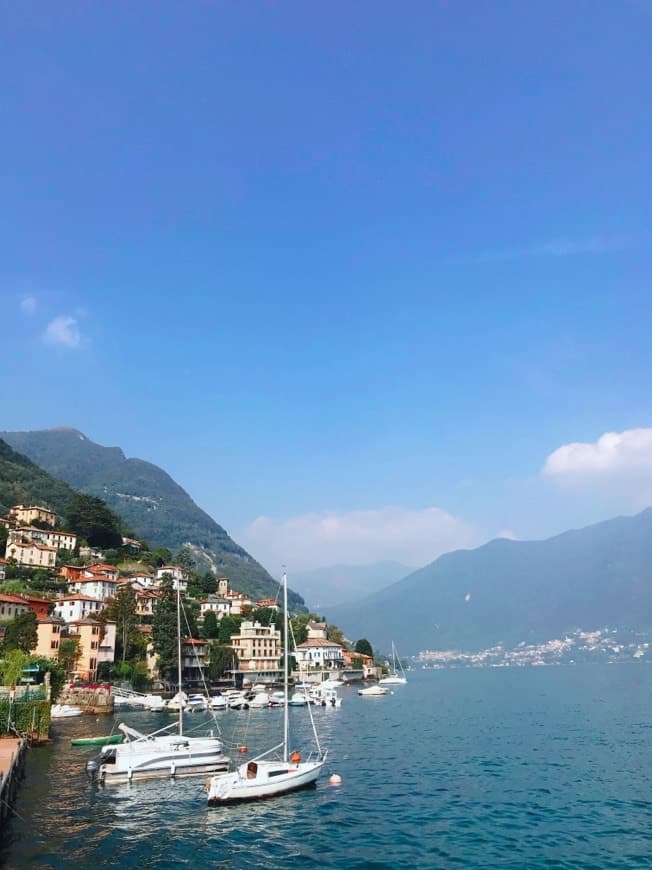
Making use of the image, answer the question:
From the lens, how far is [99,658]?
356 ft

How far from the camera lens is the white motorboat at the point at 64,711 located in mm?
81800

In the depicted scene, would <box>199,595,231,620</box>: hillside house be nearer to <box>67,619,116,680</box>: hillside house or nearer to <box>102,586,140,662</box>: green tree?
<box>102,586,140,662</box>: green tree

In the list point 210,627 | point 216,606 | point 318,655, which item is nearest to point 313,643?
point 318,655

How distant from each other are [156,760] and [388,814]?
17.6 m

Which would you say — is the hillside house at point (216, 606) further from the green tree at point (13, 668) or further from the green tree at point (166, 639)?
A: the green tree at point (13, 668)

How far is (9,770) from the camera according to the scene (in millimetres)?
35062

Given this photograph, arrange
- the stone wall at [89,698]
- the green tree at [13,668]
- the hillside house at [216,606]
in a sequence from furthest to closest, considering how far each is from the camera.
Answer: the hillside house at [216,606], the stone wall at [89,698], the green tree at [13,668]

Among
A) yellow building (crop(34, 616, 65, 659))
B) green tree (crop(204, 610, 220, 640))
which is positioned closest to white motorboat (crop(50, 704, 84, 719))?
yellow building (crop(34, 616, 65, 659))

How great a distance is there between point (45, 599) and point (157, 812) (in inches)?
3435

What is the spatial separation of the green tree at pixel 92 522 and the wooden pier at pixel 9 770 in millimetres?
120464

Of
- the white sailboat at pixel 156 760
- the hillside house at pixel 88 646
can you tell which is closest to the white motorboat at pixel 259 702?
the hillside house at pixel 88 646

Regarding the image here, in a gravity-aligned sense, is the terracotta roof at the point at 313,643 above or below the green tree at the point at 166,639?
below

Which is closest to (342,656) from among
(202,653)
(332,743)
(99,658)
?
(202,653)

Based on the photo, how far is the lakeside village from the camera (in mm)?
94500
